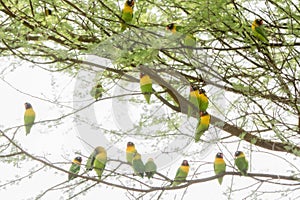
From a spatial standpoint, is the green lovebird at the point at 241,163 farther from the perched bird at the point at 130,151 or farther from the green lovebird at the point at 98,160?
the green lovebird at the point at 98,160

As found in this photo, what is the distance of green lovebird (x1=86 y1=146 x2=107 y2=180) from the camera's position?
1.91 metres

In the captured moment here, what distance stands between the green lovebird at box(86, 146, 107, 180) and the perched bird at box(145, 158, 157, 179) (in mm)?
173

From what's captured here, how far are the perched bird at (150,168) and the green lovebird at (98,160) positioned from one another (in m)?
0.17

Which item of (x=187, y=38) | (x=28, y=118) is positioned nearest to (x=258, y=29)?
(x=187, y=38)

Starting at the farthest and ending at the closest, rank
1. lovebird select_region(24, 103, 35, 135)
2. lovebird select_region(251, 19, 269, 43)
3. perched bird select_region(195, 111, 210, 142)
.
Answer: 1. lovebird select_region(24, 103, 35, 135)
2. perched bird select_region(195, 111, 210, 142)
3. lovebird select_region(251, 19, 269, 43)

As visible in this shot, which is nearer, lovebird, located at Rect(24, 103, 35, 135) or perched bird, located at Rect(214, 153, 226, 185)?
perched bird, located at Rect(214, 153, 226, 185)

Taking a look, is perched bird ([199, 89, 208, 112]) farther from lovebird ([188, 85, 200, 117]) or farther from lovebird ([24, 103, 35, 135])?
lovebird ([24, 103, 35, 135])

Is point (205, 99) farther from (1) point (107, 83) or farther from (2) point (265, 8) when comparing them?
(1) point (107, 83)

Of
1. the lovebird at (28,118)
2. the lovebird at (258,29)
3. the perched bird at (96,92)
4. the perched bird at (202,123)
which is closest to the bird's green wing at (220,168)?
the perched bird at (202,123)

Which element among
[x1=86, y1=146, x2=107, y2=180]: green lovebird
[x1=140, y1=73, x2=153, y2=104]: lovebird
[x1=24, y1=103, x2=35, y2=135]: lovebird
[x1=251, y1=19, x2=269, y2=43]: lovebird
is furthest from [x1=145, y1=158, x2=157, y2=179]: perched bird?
[x1=251, y1=19, x2=269, y2=43]: lovebird

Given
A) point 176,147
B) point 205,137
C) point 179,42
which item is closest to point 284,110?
point 205,137

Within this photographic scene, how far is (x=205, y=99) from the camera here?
1.92 m

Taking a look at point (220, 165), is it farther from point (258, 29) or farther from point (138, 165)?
point (258, 29)

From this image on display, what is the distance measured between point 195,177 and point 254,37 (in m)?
0.61
